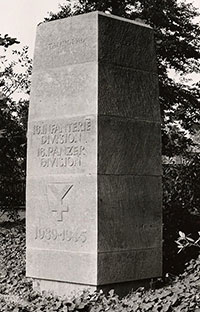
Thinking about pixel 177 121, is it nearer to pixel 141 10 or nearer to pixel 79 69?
pixel 141 10

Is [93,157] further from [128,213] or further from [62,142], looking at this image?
[128,213]

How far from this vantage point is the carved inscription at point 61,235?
8.94 m

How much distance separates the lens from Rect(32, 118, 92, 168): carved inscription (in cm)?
894

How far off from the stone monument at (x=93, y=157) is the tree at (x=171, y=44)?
794cm

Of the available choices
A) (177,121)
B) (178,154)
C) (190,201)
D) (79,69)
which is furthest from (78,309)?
(177,121)

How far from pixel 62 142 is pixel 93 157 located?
1.87ft

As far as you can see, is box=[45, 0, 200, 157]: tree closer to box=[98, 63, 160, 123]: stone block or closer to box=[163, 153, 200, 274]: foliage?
box=[163, 153, 200, 274]: foliage

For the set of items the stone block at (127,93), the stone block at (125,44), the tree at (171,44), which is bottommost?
the stone block at (127,93)

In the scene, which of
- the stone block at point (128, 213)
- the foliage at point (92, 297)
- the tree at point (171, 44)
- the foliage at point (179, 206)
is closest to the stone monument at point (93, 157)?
the stone block at point (128, 213)

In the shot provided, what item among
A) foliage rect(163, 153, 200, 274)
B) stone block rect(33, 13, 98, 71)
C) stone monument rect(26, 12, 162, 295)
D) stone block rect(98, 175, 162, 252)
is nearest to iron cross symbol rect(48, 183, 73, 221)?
stone monument rect(26, 12, 162, 295)

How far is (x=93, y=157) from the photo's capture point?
28.9 ft

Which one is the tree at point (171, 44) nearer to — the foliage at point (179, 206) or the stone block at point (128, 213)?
the foliage at point (179, 206)

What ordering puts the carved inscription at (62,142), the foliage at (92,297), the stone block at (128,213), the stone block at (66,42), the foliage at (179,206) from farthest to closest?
the foliage at (179,206) < the stone block at (66,42) < the carved inscription at (62,142) < the stone block at (128,213) < the foliage at (92,297)

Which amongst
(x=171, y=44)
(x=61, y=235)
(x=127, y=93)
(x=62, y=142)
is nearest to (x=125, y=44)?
(x=127, y=93)
